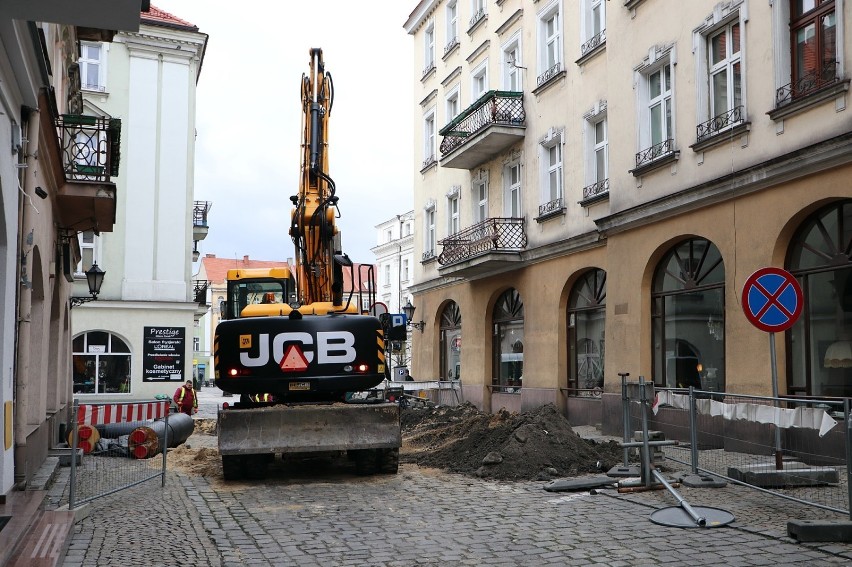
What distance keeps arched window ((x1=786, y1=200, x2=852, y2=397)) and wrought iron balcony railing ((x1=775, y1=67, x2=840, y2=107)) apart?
65.4 inches

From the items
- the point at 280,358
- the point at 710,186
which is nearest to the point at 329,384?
the point at 280,358

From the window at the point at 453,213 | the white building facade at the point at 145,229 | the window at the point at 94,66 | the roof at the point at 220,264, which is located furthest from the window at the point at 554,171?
the roof at the point at 220,264

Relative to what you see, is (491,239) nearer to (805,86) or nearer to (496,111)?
(496,111)

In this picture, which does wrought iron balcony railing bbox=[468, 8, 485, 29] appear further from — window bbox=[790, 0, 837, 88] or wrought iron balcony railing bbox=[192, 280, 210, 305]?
window bbox=[790, 0, 837, 88]

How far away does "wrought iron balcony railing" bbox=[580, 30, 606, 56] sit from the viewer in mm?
19125

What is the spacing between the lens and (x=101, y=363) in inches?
1067

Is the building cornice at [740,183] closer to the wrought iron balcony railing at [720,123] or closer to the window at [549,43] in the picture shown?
the wrought iron balcony railing at [720,123]

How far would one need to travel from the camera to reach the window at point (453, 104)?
27984 mm

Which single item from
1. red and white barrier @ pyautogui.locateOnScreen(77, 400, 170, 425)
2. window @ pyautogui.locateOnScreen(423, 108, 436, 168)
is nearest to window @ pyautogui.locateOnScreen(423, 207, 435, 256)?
window @ pyautogui.locateOnScreen(423, 108, 436, 168)

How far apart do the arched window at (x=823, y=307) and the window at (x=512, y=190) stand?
1093 cm

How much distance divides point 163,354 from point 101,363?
1925 millimetres

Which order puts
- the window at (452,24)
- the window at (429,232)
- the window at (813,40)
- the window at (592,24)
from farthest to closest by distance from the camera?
1. the window at (429,232)
2. the window at (452,24)
3. the window at (592,24)
4. the window at (813,40)

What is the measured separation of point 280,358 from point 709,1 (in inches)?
367

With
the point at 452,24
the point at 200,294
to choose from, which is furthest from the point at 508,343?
the point at 200,294
